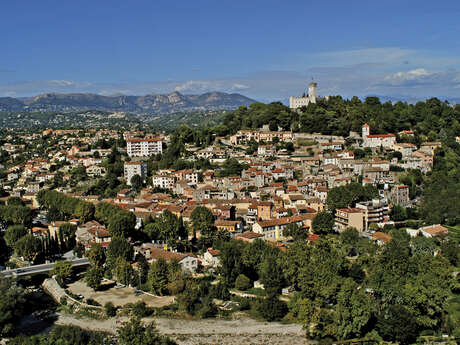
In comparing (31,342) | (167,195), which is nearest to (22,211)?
(167,195)

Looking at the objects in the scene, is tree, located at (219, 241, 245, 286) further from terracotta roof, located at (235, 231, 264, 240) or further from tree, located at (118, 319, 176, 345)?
tree, located at (118, 319, 176, 345)

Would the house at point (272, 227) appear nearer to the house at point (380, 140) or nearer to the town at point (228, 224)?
the town at point (228, 224)

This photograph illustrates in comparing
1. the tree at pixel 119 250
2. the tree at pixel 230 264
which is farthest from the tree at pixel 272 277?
the tree at pixel 119 250

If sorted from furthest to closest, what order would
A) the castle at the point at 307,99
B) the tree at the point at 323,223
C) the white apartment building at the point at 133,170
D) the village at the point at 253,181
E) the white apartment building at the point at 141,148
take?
the castle at the point at 307,99
the white apartment building at the point at 141,148
the white apartment building at the point at 133,170
the village at the point at 253,181
the tree at the point at 323,223

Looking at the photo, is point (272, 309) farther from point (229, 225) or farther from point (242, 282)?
point (229, 225)

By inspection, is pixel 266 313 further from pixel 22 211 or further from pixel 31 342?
pixel 22 211
